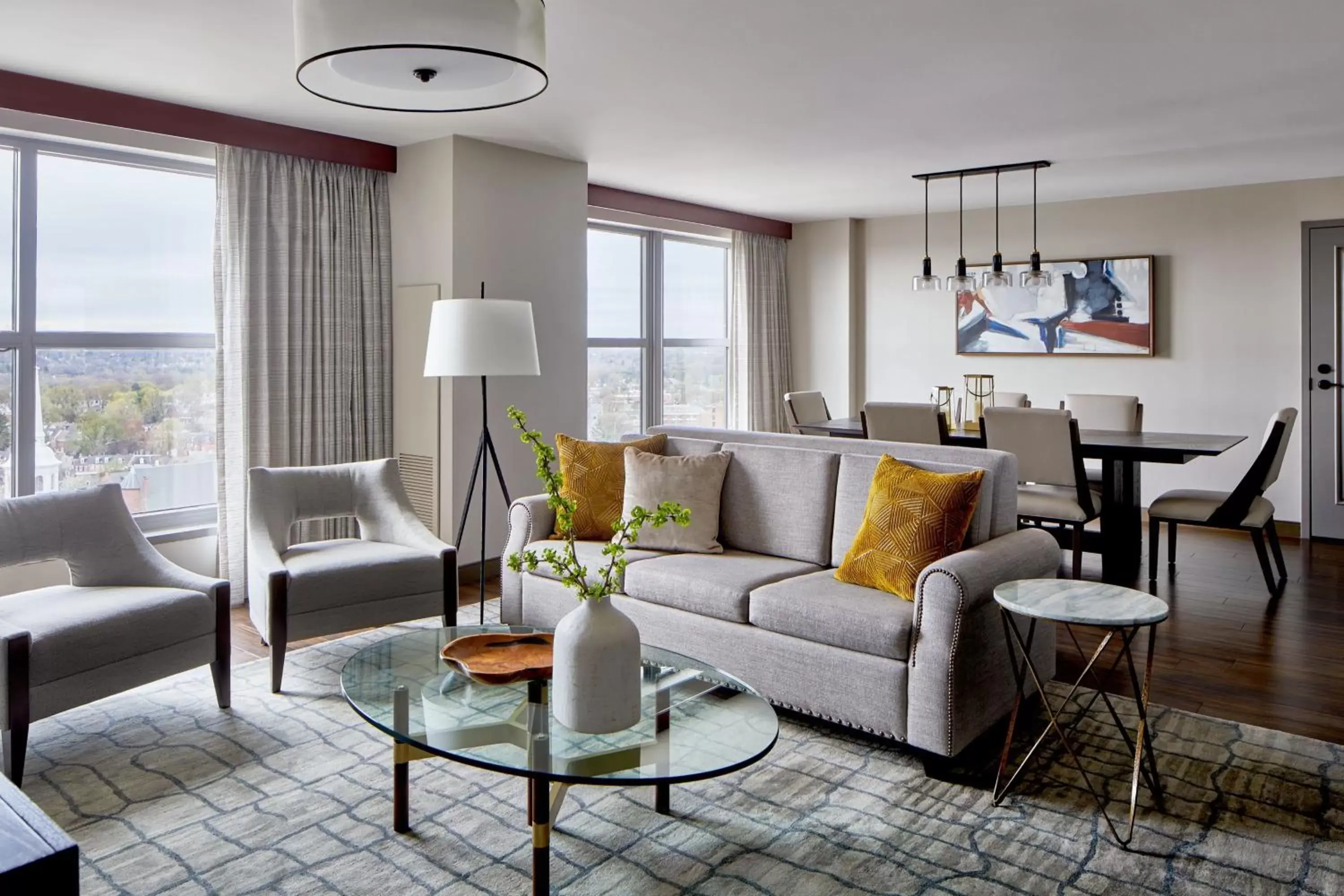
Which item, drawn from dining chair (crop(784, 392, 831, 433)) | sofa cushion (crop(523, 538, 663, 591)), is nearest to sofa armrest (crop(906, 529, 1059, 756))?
sofa cushion (crop(523, 538, 663, 591))

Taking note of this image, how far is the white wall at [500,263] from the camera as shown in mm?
5070

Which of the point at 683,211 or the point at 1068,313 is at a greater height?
the point at 683,211

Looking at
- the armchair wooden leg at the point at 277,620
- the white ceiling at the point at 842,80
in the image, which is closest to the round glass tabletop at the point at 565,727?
the armchair wooden leg at the point at 277,620

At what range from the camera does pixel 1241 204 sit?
6551 millimetres

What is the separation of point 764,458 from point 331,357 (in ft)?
8.27

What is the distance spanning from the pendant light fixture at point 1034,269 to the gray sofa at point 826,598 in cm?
267

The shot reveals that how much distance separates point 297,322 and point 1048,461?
3.85 metres

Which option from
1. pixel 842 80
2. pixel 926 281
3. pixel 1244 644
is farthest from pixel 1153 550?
pixel 842 80

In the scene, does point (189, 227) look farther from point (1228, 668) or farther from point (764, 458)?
point (1228, 668)

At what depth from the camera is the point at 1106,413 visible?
6043 mm

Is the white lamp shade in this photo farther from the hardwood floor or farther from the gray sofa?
the hardwood floor

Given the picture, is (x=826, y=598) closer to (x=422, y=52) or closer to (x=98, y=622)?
(x=422, y=52)

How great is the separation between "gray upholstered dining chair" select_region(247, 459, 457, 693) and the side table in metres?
2.10

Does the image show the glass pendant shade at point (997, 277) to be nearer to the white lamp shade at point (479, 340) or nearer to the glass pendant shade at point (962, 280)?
the glass pendant shade at point (962, 280)
